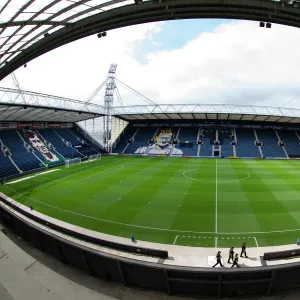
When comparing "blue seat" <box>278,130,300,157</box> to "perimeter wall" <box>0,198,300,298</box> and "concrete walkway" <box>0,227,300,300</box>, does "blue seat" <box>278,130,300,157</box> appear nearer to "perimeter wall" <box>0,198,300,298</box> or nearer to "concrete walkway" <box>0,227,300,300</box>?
"perimeter wall" <box>0,198,300,298</box>

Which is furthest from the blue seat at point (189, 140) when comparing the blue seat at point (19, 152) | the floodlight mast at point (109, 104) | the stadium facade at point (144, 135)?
the blue seat at point (19, 152)

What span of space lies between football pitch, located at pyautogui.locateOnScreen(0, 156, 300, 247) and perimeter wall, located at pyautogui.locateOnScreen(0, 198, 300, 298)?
4.52m

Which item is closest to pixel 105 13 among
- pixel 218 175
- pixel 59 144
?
pixel 218 175

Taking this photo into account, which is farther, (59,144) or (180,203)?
(59,144)

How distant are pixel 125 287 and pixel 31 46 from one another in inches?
756

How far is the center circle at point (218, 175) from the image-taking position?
33031 mm

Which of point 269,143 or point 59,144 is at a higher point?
point 59,144

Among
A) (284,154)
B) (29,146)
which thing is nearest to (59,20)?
(29,146)

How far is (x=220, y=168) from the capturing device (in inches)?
1625

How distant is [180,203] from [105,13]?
59.1ft

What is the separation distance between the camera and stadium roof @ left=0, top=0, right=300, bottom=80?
11.8 m

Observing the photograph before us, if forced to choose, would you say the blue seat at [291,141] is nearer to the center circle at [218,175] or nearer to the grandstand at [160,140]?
the grandstand at [160,140]

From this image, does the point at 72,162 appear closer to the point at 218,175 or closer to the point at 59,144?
the point at 59,144

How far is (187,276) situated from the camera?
35.7ft
